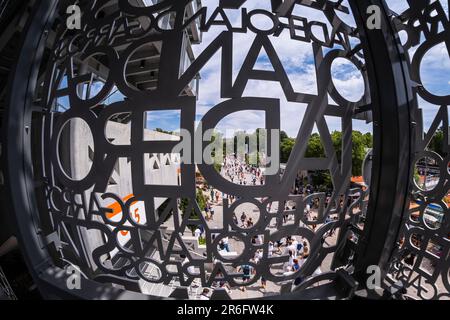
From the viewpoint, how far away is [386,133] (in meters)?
3.01

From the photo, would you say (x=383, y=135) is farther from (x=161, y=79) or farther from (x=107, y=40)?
(x=107, y=40)

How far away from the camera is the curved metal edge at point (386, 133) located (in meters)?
2.94

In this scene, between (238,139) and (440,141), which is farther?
(440,141)

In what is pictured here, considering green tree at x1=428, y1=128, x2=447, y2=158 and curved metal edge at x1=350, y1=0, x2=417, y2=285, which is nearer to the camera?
curved metal edge at x1=350, y1=0, x2=417, y2=285

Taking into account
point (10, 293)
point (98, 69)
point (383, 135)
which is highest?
point (98, 69)

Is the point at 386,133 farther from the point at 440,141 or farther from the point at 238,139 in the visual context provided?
the point at 440,141

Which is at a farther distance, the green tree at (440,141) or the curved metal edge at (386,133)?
the green tree at (440,141)

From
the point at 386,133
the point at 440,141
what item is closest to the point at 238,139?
the point at 386,133

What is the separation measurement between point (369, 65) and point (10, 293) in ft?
25.3

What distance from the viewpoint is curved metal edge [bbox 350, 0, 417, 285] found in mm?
2941

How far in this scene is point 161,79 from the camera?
3.30 metres
